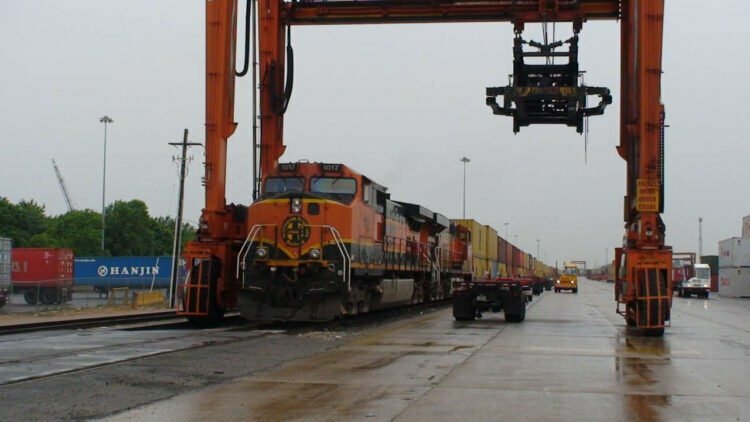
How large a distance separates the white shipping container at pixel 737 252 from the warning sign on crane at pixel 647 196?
51.5m

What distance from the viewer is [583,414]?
875 centimetres

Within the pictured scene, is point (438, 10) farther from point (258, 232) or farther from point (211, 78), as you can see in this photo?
point (258, 232)

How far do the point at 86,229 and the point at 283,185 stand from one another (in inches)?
3088

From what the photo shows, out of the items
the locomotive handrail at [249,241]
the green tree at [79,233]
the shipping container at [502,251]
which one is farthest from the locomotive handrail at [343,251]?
the green tree at [79,233]

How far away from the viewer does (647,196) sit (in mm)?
20406

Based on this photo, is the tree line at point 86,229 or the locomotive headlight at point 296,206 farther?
the tree line at point 86,229

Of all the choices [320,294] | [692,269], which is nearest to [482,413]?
[320,294]

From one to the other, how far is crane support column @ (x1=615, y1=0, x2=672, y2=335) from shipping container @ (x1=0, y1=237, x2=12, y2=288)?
88.4ft

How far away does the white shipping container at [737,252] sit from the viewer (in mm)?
66938

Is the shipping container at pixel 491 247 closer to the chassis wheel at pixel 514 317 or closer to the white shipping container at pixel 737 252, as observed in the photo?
the chassis wheel at pixel 514 317

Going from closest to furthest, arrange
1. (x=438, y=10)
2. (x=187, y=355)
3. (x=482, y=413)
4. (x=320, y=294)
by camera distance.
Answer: (x=482, y=413)
(x=187, y=355)
(x=320, y=294)
(x=438, y=10)

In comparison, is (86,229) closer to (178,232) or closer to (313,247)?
(178,232)

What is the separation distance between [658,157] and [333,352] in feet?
38.1

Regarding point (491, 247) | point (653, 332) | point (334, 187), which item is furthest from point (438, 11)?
point (491, 247)
